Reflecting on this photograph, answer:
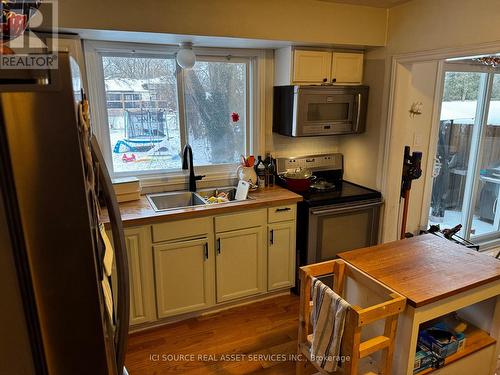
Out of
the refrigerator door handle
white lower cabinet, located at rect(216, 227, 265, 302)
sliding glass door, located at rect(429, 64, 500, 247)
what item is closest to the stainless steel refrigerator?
the refrigerator door handle

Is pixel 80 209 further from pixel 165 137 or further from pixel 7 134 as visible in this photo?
pixel 165 137

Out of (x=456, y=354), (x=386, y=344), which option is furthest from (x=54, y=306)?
(x=456, y=354)

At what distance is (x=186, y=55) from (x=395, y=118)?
1790 millimetres

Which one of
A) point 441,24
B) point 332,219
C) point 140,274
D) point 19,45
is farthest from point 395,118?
point 19,45

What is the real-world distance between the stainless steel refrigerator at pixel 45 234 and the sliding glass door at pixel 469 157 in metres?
3.65

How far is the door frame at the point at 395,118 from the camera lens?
2.46 metres

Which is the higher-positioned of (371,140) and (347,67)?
(347,67)

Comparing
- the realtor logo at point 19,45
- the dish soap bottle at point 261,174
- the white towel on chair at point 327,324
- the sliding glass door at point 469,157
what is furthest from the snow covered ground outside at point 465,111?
the realtor logo at point 19,45

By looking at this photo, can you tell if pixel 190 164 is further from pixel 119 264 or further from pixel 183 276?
pixel 119 264

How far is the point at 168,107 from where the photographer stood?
291cm

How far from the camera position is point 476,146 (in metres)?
3.77

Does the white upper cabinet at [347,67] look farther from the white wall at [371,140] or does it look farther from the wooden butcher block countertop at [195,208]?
the wooden butcher block countertop at [195,208]

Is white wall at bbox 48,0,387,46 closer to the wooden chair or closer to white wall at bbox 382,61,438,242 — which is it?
white wall at bbox 382,61,438,242

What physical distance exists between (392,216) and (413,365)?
167 centimetres
